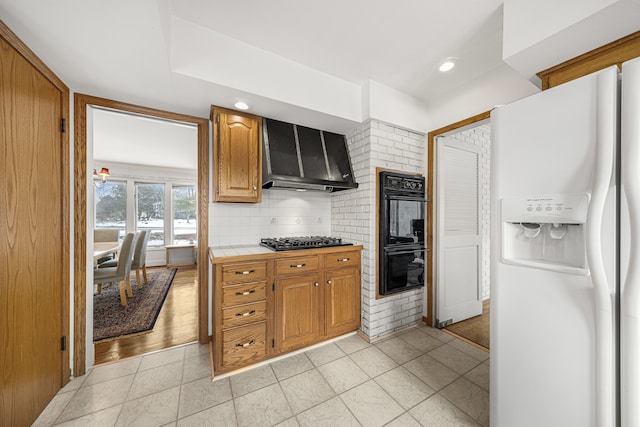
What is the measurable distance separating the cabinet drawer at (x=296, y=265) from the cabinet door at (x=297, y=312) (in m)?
0.07

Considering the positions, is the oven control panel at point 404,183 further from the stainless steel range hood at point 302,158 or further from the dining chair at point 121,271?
the dining chair at point 121,271

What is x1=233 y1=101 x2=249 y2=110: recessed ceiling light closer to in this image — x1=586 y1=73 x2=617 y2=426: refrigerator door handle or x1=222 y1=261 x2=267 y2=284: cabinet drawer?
x1=222 y1=261 x2=267 y2=284: cabinet drawer

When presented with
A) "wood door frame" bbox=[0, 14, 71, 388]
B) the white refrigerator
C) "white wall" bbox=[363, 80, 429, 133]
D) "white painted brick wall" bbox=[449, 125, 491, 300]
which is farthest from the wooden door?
"white painted brick wall" bbox=[449, 125, 491, 300]

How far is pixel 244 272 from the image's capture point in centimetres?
190

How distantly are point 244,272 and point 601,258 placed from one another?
1.98m

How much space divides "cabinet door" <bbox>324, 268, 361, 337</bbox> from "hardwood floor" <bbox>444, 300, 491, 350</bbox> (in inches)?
43.5

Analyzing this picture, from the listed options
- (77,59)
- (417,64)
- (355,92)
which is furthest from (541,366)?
(77,59)

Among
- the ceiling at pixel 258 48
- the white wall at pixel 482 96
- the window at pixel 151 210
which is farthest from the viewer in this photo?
the window at pixel 151 210

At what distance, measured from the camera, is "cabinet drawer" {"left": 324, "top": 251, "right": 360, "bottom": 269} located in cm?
229

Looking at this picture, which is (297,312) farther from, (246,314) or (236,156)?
(236,156)

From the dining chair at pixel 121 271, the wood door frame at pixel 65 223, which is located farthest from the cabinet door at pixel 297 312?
the dining chair at pixel 121 271

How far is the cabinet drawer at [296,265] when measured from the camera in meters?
2.05

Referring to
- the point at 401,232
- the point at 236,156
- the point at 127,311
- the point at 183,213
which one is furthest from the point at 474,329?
the point at 183,213

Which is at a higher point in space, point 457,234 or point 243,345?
A: point 457,234
